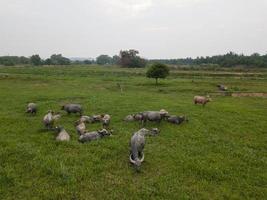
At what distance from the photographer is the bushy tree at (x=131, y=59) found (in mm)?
104562

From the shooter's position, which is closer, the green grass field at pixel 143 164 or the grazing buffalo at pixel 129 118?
the green grass field at pixel 143 164

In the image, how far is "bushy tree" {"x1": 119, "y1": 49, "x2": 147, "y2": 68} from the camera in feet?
343

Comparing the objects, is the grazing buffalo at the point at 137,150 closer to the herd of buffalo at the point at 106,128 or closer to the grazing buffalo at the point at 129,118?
the herd of buffalo at the point at 106,128

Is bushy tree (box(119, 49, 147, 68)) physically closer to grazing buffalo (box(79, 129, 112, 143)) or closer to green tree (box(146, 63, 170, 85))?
green tree (box(146, 63, 170, 85))

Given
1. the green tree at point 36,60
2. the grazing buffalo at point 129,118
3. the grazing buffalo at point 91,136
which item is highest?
the grazing buffalo at point 91,136

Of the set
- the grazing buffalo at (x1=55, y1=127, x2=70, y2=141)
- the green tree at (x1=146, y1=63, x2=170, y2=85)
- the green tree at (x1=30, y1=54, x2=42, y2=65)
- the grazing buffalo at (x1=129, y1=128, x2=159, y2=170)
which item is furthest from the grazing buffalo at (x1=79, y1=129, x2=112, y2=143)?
the green tree at (x1=30, y1=54, x2=42, y2=65)

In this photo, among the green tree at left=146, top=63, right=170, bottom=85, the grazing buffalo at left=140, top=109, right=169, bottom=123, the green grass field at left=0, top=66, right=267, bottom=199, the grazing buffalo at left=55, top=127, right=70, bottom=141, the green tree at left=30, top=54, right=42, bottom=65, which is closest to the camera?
the green grass field at left=0, top=66, right=267, bottom=199

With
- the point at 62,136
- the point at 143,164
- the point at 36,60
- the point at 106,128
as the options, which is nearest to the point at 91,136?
the point at 62,136

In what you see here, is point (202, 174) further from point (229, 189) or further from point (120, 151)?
point (120, 151)

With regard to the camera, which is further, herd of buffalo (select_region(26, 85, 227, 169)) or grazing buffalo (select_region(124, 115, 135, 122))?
grazing buffalo (select_region(124, 115, 135, 122))

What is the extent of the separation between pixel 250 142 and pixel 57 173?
9.43m

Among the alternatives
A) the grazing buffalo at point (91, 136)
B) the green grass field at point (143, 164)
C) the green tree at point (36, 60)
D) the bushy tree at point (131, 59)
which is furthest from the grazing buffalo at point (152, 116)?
the green tree at point (36, 60)

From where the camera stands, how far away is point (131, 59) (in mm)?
104250

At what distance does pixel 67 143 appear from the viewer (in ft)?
42.4
